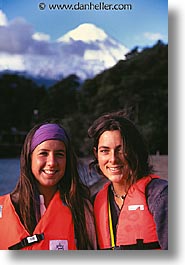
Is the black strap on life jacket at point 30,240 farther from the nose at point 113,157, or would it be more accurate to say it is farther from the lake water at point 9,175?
Result: the nose at point 113,157

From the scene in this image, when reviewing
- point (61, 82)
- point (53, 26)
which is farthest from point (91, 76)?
point (53, 26)

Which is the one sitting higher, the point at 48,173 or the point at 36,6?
the point at 36,6

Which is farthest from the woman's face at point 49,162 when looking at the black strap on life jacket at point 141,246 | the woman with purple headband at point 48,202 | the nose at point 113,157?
the black strap on life jacket at point 141,246

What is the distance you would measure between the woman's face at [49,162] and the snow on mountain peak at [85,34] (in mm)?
524

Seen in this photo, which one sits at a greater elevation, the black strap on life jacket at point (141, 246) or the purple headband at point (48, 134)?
the purple headband at point (48, 134)

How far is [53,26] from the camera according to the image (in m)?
2.25

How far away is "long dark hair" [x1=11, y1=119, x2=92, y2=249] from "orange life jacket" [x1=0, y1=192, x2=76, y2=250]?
0.03 metres

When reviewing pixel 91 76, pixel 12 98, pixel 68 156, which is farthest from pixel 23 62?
pixel 68 156

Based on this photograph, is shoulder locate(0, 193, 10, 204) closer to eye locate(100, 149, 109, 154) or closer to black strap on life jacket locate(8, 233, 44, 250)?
black strap on life jacket locate(8, 233, 44, 250)

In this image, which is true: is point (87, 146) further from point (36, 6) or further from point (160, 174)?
point (36, 6)

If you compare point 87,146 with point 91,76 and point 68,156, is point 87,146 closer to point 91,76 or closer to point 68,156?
point 68,156

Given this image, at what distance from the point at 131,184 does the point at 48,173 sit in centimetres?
41

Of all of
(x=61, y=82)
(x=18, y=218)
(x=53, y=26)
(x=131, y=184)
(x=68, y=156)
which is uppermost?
(x=53, y=26)

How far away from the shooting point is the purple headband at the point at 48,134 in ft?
7.27
